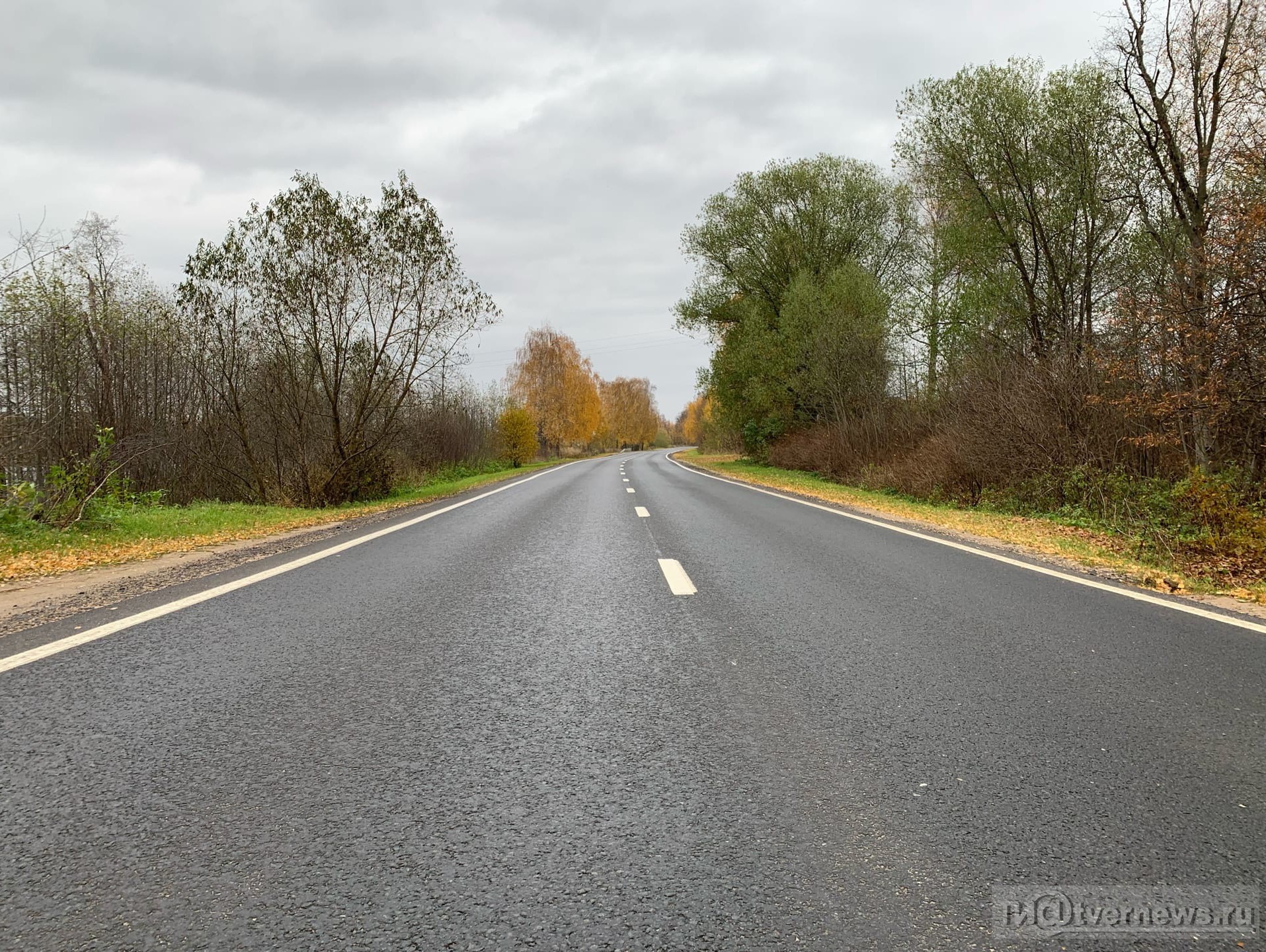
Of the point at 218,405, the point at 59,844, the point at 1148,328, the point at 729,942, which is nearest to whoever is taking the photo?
the point at 729,942

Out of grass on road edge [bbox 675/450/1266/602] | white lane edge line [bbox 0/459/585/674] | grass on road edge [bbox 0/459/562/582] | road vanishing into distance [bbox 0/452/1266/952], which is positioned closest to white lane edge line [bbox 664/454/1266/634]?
road vanishing into distance [bbox 0/452/1266/952]

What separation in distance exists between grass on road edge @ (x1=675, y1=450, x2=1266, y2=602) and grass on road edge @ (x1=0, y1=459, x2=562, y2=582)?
36.1 ft

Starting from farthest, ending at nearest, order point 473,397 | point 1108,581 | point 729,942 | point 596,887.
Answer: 1. point 473,397
2. point 1108,581
3. point 596,887
4. point 729,942

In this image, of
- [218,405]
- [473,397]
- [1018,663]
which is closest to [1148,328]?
[1018,663]

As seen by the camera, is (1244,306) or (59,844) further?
(1244,306)

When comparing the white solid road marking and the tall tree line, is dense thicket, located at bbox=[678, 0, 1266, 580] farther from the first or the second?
the white solid road marking

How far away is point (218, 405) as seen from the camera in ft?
65.9

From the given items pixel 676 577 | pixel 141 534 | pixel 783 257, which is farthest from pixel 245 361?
pixel 783 257

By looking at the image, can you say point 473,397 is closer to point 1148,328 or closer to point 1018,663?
point 1148,328

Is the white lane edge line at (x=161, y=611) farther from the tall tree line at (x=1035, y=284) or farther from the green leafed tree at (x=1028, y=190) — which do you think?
the green leafed tree at (x=1028, y=190)

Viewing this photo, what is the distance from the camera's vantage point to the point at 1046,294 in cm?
1933

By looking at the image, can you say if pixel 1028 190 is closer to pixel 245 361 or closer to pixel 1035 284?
pixel 1035 284

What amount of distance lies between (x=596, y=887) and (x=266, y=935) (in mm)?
812

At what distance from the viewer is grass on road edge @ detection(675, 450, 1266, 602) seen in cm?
670
